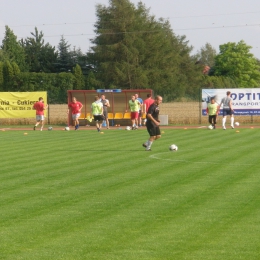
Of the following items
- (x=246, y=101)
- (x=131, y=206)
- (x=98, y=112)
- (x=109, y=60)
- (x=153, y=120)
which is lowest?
(x=131, y=206)

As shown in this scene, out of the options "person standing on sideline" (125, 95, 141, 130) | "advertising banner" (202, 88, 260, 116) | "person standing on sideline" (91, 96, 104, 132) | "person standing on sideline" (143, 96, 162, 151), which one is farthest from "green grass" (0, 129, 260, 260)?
"advertising banner" (202, 88, 260, 116)

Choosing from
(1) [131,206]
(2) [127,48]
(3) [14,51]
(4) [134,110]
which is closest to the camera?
(1) [131,206]

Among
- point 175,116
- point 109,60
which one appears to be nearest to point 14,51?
point 109,60

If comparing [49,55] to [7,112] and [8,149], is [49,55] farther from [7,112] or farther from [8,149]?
[8,149]

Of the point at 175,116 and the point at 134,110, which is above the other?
the point at 134,110

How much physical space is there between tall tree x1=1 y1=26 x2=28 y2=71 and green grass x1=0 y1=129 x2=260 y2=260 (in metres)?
85.3

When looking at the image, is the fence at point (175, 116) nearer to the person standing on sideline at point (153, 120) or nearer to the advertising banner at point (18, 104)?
the advertising banner at point (18, 104)

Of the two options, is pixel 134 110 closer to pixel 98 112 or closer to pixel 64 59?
pixel 98 112

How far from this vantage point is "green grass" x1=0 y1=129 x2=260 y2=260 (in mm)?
9094

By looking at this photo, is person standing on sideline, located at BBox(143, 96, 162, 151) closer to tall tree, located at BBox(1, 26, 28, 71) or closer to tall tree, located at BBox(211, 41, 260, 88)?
tall tree, located at BBox(1, 26, 28, 71)

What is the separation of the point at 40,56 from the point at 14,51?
14.4ft

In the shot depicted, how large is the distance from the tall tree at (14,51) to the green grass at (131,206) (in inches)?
3357

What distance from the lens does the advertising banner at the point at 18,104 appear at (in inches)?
1982

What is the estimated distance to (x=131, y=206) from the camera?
1230cm
